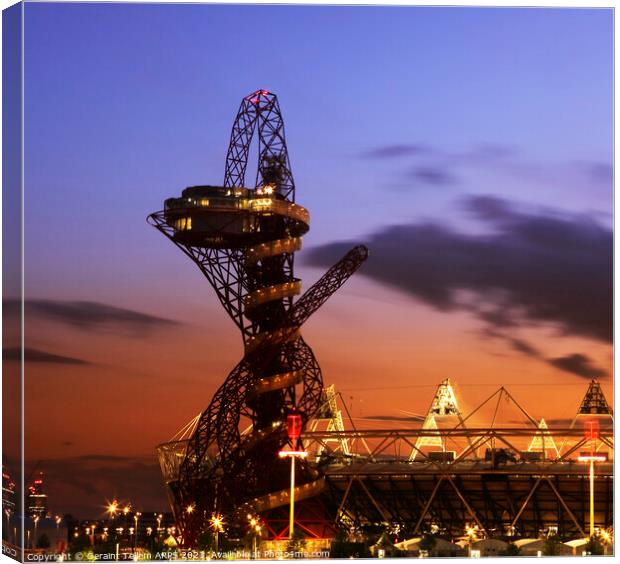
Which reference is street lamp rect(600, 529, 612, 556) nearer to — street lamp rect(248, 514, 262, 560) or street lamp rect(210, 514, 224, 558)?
street lamp rect(248, 514, 262, 560)

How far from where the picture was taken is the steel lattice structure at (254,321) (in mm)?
80125

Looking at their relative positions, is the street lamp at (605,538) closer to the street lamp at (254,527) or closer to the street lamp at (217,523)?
the street lamp at (254,527)

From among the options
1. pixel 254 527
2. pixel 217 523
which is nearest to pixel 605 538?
pixel 254 527

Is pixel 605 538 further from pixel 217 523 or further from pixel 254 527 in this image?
pixel 217 523

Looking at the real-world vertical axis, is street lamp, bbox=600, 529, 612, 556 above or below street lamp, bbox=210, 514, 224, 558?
below

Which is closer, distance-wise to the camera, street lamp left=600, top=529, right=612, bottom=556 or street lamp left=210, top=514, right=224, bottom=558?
street lamp left=600, top=529, right=612, bottom=556

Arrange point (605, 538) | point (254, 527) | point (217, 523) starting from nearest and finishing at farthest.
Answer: point (605, 538) < point (254, 527) < point (217, 523)

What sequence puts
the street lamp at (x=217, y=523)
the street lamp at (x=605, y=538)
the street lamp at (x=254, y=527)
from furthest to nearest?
the street lamp at (x=217, y=523)
the street lamp at (x=254, y=527)
the street lamp at (x=605, y=538)

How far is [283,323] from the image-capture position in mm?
81375

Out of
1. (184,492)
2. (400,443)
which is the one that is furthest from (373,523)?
(184,492)

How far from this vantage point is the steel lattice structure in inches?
3155

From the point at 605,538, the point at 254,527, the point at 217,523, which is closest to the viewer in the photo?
the point at 605,538

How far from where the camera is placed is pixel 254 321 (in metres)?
→ 81.7

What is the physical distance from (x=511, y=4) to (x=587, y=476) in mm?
34549
